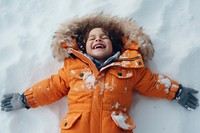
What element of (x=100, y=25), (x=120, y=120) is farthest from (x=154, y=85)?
(x=100, y=25)

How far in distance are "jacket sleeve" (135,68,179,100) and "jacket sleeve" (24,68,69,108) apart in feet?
1.52

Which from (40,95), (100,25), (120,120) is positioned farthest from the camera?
(100,25)

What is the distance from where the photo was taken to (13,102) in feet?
6.88

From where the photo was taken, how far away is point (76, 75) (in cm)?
205

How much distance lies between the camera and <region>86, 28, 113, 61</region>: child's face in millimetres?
2098

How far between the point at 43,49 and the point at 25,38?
17 cm

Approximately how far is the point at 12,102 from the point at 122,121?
27.5 inches

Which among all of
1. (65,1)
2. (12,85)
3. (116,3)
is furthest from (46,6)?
(12,85)

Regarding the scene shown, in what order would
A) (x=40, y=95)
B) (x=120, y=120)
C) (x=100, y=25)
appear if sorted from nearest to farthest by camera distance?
(x=120, y=120) < (x=40, y=95) < (x=100, y=25)

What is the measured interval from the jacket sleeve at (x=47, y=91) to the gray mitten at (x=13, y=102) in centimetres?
4

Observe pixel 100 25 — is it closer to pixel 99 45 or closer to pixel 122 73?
pixel 99 45

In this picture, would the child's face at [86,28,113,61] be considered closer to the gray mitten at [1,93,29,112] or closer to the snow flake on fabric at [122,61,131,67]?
the snow flake on fabric at [122,61,131,67]

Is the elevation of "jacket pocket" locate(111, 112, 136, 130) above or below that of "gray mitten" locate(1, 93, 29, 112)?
below

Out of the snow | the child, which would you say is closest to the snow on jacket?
the child
